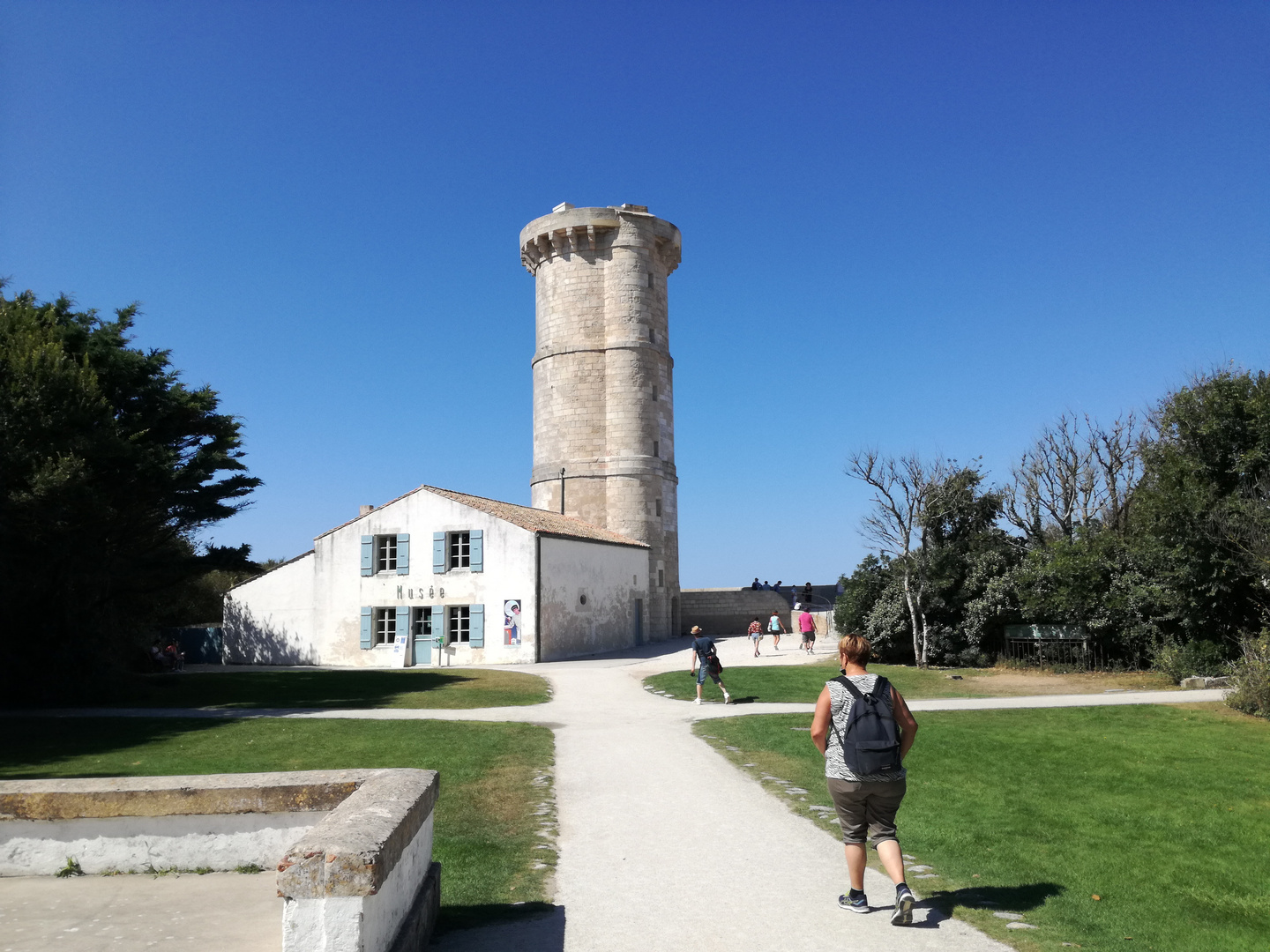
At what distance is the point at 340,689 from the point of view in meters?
20.9

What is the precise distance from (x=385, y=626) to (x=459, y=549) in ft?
11.6

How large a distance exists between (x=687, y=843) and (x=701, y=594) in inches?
1399

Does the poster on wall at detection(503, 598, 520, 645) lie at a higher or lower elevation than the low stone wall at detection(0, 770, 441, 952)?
higher

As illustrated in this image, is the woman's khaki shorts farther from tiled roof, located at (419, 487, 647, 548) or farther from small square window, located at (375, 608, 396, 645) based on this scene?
small square window, located at (375, 608, 396, 645)

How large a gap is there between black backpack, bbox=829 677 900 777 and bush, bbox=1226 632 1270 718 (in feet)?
42.0

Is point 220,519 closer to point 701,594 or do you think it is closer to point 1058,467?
point 701,594

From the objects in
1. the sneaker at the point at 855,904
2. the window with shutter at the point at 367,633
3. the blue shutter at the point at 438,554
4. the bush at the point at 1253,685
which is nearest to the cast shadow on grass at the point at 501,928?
the sneaker at the point at 855,904

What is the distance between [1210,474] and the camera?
20.5 m

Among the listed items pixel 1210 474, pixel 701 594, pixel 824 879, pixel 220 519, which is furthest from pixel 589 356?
pixel 824 879

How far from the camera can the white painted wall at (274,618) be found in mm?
30297

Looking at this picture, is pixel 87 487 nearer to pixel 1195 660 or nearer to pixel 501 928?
pixel 501 928

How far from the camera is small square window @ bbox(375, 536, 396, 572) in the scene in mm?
29484

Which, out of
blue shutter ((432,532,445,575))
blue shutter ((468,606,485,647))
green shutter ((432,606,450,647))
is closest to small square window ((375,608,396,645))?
green shutter ((432,606,450,647))

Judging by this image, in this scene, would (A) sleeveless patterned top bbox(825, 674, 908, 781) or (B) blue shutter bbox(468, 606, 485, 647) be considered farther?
(B) blue shutter bbox(468, 606, 485, 647)
